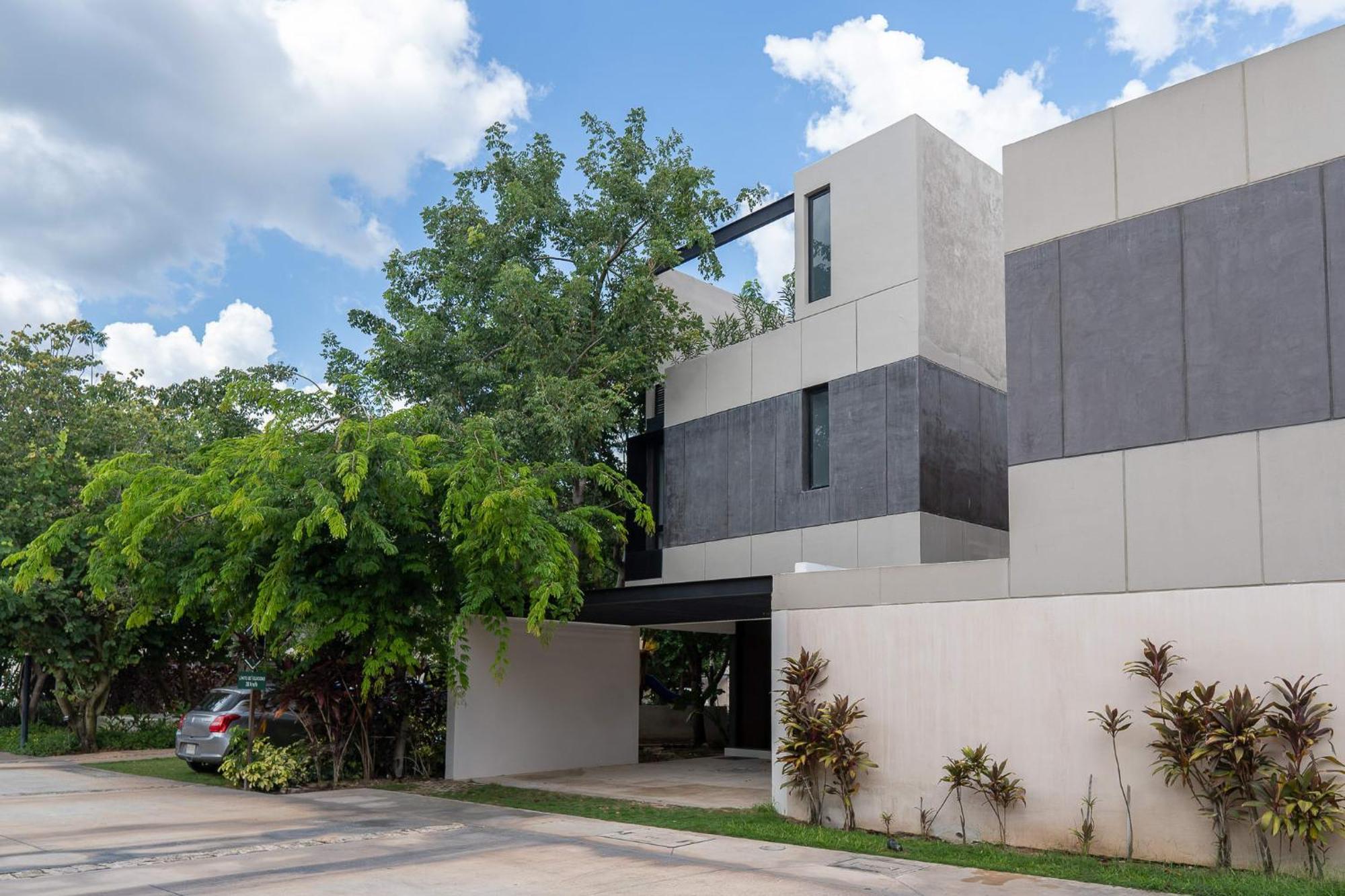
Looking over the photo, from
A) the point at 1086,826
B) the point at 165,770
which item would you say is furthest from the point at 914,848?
the point at 165,770

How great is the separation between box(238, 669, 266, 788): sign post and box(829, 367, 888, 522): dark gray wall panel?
27.3ft

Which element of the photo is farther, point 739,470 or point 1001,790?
point 739,470

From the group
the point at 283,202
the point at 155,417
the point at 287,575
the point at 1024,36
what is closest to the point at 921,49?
the point at 1024,36

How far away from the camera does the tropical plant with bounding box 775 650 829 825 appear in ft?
39.7

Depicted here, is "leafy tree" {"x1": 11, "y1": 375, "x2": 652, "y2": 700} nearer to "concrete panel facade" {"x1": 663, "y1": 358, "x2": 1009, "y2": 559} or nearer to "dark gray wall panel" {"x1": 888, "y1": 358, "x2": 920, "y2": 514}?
"concrete panel facade" {"x1": 663, "y1": 358, "x2": 1009, "y2": 559}

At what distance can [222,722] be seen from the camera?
1688 cm

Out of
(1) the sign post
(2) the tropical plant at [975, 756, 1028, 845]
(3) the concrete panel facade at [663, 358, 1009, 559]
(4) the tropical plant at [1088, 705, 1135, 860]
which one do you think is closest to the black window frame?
(3) the concrete panel facade at [663, 358, 1009, 559]

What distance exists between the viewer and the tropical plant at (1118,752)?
977cm

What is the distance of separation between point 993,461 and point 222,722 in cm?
1231

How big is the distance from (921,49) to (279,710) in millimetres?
14433

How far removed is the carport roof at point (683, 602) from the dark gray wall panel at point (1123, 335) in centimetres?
451

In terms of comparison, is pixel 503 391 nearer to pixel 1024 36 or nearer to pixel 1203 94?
pixel 1024 36

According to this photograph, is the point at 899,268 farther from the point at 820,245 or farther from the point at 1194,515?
the point at 1194,515

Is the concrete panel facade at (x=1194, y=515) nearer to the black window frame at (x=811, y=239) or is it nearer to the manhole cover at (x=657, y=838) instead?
the manhole cover at (x=657, y=838)
